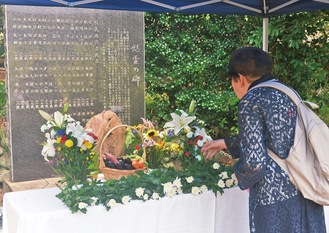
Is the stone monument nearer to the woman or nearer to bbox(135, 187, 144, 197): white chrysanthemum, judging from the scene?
bbox(135, 187, 144, 197): white chrysanthemum

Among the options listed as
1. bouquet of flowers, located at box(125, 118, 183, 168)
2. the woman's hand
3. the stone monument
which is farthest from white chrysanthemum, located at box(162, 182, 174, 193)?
the stone monument

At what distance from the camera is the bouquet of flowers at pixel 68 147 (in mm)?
2041

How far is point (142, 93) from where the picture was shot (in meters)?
5.08

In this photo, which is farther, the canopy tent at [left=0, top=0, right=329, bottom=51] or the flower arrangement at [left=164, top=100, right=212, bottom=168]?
the canopy tent at [left=0, top=0, right=329, bottom=51]

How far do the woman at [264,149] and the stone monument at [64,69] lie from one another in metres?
3.13

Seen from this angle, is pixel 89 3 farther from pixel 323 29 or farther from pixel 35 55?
pixel 323 29

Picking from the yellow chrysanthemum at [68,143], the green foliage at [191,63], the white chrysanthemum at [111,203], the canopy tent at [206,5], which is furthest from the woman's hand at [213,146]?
the green foliage at [191,63]

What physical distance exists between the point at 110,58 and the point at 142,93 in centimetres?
53

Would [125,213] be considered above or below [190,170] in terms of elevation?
below

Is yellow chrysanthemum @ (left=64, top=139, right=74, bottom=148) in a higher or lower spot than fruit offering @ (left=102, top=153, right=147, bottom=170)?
higher

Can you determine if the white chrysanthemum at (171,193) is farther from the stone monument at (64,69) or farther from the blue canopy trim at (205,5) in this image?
the stone monument at (64,69)

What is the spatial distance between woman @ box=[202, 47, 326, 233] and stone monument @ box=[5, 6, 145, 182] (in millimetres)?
3125

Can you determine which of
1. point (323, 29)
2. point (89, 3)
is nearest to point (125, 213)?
point (89, 3)

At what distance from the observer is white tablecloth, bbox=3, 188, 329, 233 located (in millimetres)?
1799
